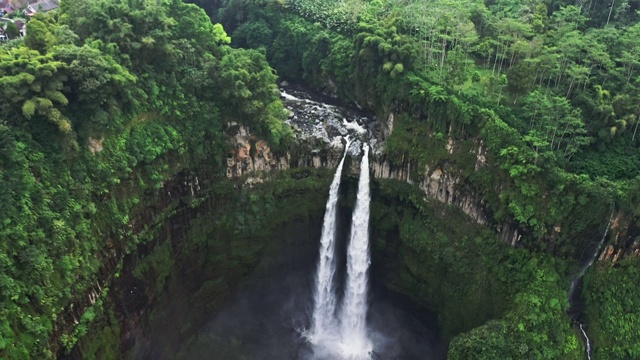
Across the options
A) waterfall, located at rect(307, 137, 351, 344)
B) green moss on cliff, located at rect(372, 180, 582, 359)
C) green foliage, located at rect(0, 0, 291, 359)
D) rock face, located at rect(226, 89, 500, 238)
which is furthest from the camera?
waterfall, located at rect(307, 137, 351, 344)

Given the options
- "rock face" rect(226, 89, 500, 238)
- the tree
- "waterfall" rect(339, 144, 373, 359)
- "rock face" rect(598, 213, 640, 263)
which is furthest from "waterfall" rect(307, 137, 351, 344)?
the tree

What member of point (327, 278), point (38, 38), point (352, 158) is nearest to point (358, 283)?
point (327, 278)

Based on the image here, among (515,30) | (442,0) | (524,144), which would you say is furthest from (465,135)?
(442,0)

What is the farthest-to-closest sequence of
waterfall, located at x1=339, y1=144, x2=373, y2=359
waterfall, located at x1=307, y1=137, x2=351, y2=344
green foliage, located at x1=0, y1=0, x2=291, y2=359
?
waterfall, located at x1=307, y1=137, x2=351, y2=344 → waterfall, located at x1=339, y1=144, x2=373, y2=359 → green foliage, located at x1=0, y1=0, x2=291, y2=359

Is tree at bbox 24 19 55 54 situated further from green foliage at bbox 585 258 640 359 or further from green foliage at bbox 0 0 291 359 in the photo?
green foliage at bbox 585 258 640 359

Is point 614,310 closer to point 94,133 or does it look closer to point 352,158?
point 352,158

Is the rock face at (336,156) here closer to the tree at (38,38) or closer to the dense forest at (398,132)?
the dense forest at (398,132)
